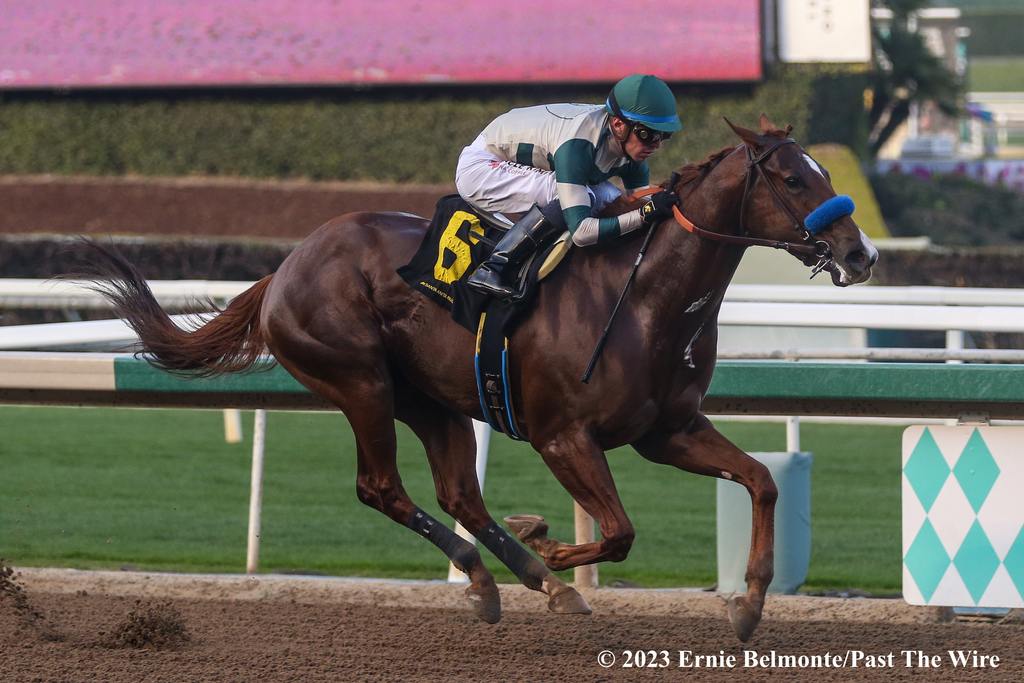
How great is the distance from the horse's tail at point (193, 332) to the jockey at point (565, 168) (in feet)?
2.83

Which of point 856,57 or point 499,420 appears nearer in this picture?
point 499,420

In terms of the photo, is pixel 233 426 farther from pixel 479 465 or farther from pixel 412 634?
pixel 412 634

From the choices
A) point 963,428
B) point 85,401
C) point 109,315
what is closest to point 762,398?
point 963,428

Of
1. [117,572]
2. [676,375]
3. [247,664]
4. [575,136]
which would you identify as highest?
[575,136]

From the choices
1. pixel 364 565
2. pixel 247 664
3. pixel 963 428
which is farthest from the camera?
pixel 364 565

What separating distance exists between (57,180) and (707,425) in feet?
69.1

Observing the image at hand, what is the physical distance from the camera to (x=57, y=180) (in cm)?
2344

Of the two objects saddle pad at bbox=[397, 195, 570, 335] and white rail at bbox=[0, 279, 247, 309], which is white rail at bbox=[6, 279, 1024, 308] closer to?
white rail at bbox=[0, 279, 247, 309]

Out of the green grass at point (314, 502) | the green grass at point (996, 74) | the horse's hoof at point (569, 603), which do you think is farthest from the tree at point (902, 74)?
the green grass at point (996, 74)

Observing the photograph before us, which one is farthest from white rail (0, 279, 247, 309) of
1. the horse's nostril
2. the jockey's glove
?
the horse's nostril

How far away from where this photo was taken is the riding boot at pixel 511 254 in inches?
155

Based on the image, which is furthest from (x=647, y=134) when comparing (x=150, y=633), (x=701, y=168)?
(x=150, y=633)

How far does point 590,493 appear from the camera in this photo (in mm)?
3832

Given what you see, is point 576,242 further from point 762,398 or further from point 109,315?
point 109,315
